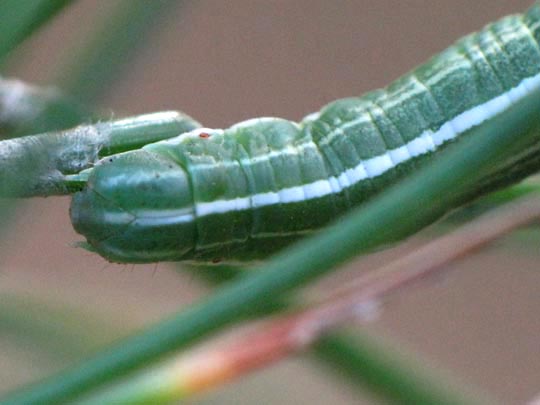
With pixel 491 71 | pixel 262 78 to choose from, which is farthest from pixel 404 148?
pixel 262 78

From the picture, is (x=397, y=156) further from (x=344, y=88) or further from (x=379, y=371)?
(x=344, y=88)

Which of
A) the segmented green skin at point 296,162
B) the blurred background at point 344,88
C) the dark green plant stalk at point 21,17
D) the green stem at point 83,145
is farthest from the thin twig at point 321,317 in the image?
the blurred background at point 344,88

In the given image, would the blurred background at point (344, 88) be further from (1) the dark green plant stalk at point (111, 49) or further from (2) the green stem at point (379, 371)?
(1) the dark green plant stalk at point (111, 49)

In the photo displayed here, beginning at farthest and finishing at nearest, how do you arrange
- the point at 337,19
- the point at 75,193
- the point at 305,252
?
the point at 337,19 → the point at 75,193 → the point at 305,252

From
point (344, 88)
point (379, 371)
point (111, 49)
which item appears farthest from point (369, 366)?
point (344, 88)

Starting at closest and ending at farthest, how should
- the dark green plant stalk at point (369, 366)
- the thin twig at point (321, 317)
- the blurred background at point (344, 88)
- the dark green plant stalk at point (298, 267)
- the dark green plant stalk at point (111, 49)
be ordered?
1. the dark green plant stalk at point (298, 267)
2. the dark green plant stalk at point (111, 49)
3. the thin twig at point (321, 317)
4. the dark green plant stalk at point (369, 366)
5. the blurred background at point (344, 88)

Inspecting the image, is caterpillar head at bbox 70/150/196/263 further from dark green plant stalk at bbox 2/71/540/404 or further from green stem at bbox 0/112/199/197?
dark green plant stalk at bbox 2/71/540/404

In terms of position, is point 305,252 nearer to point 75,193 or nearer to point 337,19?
point 75,193
